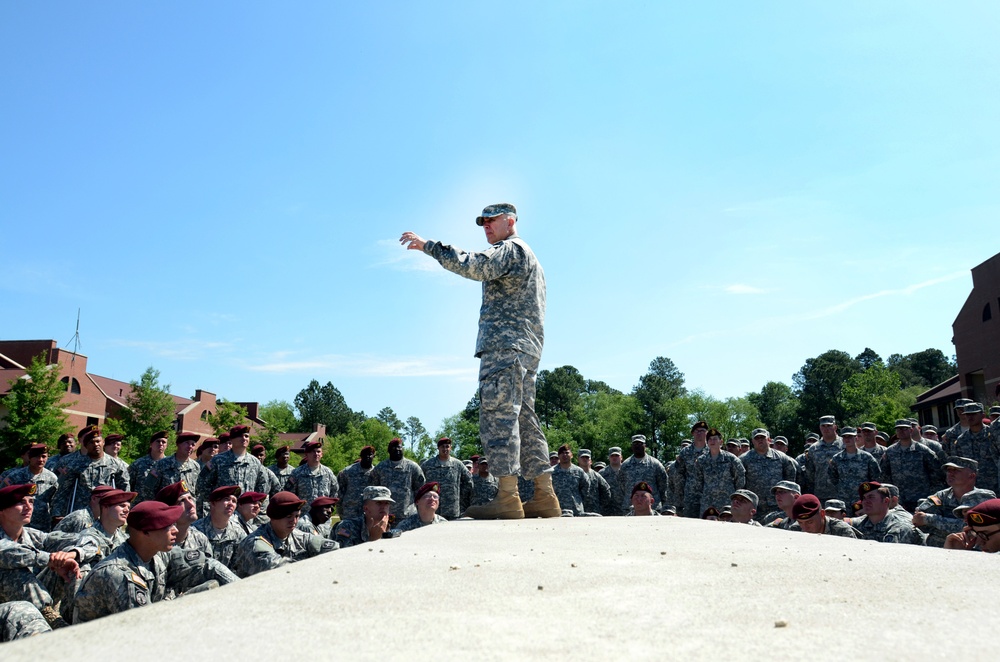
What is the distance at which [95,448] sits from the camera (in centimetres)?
1071

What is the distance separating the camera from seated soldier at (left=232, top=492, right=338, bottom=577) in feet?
20.1

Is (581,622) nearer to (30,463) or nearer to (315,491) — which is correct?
(315,491)

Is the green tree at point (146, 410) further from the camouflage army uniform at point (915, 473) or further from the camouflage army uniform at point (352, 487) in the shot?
the camouflage army uniform at point (915, 473)

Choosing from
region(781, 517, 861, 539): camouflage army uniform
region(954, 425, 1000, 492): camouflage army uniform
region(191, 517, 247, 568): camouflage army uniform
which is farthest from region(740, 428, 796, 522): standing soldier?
region(191, 517, 247, 568): camouflage army uniform

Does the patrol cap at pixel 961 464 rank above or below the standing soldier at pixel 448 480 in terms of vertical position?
above

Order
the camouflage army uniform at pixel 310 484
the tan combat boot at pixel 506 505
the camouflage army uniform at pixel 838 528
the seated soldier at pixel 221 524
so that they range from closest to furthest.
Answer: the tan combat boot at pixel 506 505 < the seated soldier at pixel 221 524 < the camouflage army uniform at pixel 838 528 < the camouflage army uniform at pixel 310 484

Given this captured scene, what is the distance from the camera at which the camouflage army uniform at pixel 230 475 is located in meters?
A: 10.7

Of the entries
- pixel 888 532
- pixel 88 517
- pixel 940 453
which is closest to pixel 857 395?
pixel 940 453

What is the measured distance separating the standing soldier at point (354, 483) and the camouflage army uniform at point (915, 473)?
8555 mm

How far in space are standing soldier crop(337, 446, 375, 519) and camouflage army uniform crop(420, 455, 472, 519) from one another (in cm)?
114


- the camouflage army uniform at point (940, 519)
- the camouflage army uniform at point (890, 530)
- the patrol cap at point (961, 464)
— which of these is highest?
the patrol cap at point (961, 464)

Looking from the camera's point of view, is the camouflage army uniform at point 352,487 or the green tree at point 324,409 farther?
the green tree at point 324,409

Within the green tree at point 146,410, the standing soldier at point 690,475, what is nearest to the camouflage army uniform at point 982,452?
the standing soldier at point 690,475

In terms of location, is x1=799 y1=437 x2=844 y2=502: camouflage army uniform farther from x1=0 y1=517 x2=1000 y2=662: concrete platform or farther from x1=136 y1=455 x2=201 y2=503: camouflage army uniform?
x1=136 y1=455 x2=201 y2=503: camouflage army uniform
